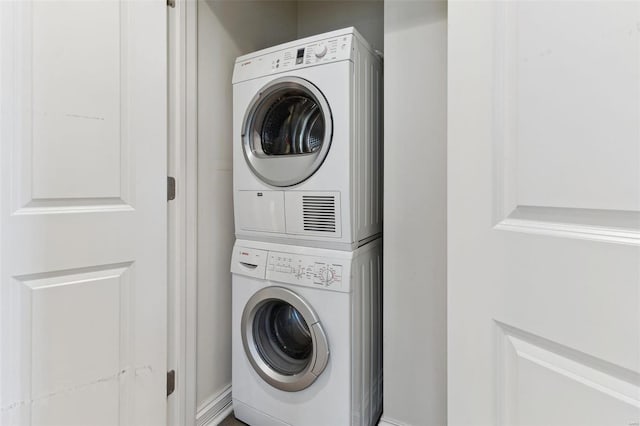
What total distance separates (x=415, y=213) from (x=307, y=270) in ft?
1.65

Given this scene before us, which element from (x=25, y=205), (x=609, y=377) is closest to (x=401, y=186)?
(x=609, y=377)

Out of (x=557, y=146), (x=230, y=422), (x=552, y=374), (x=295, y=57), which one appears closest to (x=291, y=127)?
(x=295, y=57)

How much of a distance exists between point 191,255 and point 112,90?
2.30ft

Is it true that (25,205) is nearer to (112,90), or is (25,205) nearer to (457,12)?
(112,90)

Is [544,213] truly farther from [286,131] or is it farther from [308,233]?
[286,131]

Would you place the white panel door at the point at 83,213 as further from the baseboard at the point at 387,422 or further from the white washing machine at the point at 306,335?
the baseboard at the point at 387,422

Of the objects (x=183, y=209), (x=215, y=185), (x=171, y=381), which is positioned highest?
(x=215, y=185)

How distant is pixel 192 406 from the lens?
4.75 ft

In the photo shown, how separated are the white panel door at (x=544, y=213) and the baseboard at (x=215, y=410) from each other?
122cm

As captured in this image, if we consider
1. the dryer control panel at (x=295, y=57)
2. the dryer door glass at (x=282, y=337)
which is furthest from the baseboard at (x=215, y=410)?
the dryer control panel at (x=295, y=57)

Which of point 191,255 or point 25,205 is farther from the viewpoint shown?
point 191,255

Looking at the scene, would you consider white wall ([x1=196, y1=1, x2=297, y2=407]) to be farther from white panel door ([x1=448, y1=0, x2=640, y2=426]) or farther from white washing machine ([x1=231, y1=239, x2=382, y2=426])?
white panel door ([x1=448, y1=0, x2=640, y2=426])

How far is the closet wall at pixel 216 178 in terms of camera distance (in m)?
1.51

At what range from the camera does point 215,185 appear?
1.59 metres
